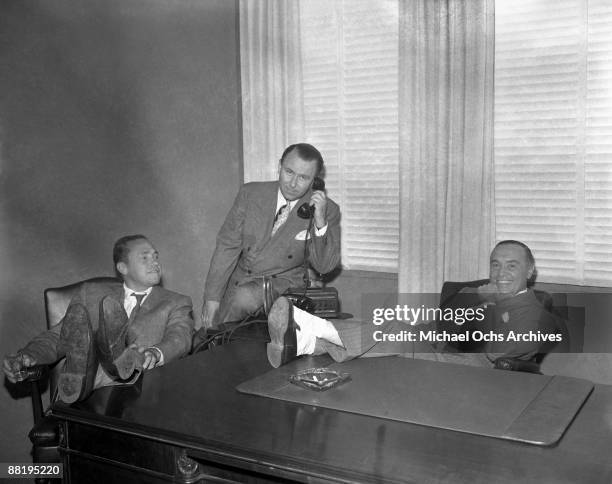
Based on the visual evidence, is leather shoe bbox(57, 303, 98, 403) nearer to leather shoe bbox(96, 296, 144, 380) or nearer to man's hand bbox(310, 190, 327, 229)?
leather shoe bbox(96, 296, 144, 380)

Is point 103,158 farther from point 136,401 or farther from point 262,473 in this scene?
point 262,473

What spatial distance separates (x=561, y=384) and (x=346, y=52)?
8.89ft

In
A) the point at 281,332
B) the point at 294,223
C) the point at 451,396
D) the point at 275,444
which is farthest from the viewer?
the point at 294,223

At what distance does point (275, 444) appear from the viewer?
159cm

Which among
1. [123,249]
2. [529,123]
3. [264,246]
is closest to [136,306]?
[123,249]

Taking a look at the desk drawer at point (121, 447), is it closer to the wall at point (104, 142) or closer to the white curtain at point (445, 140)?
the wall at point (104, 142)

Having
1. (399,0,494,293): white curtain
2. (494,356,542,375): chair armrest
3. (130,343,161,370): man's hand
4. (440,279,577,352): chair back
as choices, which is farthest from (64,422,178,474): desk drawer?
(399,0,494,293): white curtain

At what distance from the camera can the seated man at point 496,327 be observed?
2.25 metres

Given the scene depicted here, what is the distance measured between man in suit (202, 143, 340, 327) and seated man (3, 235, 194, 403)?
0.66 meters

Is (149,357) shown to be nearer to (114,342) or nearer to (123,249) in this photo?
(114,342)

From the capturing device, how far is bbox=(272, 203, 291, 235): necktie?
141 inches

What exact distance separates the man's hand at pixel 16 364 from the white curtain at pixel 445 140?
81.6 inches

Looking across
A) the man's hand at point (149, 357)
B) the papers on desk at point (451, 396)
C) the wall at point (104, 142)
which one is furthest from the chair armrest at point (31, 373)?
the papers on desk at point (451, 396)

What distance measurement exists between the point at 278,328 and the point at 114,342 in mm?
505
